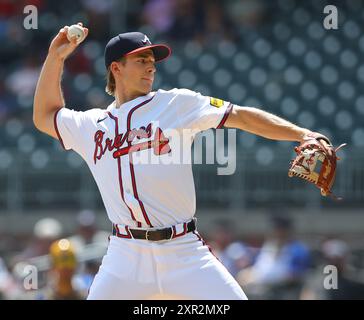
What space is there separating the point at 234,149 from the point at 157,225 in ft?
17.1

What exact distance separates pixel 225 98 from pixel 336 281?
379 centimetres

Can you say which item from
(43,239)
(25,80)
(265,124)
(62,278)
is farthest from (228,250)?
(265,124)

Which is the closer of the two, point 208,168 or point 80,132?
point 80,132

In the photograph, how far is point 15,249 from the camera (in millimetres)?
9672

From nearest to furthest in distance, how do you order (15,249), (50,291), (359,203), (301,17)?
(50,291) → (359,203) → (15,249) → (301,17)

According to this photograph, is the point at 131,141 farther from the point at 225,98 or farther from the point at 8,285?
the point at 225,98

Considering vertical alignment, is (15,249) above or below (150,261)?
below

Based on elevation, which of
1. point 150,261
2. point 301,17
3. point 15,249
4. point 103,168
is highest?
point 301,17

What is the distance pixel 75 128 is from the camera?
439cm

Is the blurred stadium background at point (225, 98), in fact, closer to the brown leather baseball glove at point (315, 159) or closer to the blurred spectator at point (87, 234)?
the blurred spectator at point (87, 234)

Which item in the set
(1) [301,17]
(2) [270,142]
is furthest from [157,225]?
(1) [301,17]

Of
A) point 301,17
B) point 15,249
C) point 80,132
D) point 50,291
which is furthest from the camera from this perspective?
point 301,17

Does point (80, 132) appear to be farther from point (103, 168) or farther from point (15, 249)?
point (15, 249)

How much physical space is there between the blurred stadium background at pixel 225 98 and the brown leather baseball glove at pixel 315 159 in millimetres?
3367
